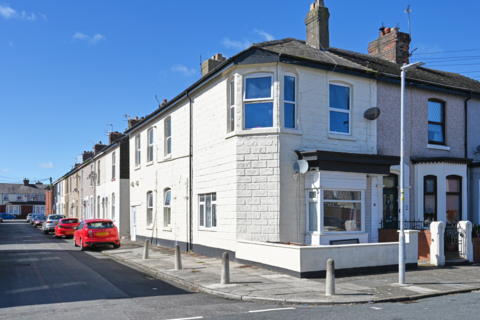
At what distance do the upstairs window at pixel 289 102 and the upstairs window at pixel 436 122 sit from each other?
7.01 m

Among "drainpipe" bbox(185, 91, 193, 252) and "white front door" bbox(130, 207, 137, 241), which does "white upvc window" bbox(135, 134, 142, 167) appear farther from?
"drainpipe" bbox(185, 91, 193, 252)

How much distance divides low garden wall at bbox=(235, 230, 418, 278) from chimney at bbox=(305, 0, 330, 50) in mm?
8711

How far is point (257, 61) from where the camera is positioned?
14.9 m

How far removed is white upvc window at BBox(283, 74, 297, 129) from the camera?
15.0 m

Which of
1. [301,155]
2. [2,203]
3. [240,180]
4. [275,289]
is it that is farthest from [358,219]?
[2,203]

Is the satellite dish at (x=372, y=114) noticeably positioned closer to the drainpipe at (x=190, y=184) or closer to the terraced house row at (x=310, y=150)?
the terraced house row at (x=310, y=150)

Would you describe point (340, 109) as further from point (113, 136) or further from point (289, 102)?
point (113, 136)

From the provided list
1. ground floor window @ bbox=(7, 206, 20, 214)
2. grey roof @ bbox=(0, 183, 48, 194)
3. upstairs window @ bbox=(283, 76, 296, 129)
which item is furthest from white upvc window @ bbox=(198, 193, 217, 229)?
grey roof @ bbox=(0, 183, 48, 194)

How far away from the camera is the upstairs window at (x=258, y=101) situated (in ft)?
49.2

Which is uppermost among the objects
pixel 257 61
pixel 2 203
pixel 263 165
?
pixel 257 61

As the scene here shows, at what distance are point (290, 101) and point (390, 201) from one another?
242 inches

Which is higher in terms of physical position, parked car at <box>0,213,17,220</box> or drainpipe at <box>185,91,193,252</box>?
drainpipe at <box>185,91,193,252</box>

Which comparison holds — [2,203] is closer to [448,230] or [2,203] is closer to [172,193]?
[172,193]

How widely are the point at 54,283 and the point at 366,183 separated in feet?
35.0
